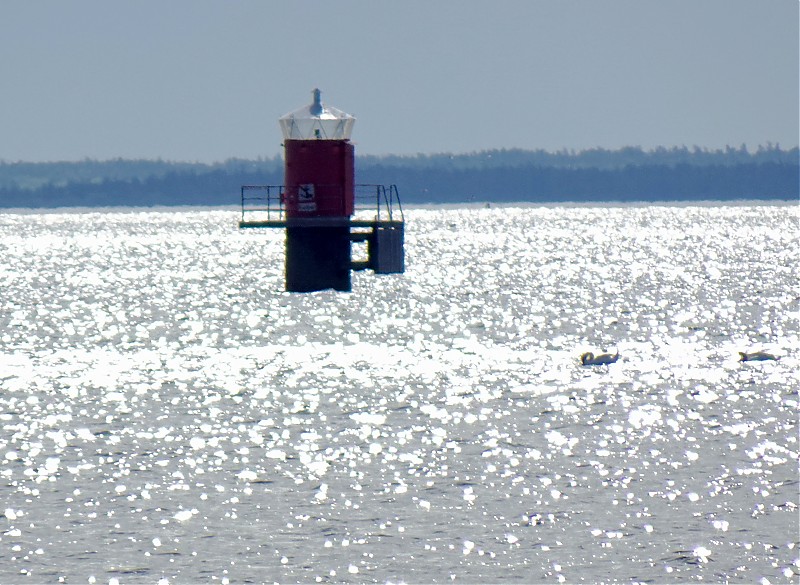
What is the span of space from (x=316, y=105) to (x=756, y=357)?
18.5 metres

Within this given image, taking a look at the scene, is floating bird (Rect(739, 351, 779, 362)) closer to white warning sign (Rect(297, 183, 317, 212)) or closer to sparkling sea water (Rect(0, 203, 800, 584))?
sparkling sea water (Rect(0, 203, 800, 584))

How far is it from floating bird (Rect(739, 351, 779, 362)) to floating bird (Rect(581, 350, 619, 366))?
107 inches

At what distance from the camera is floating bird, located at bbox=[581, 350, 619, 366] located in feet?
93.9

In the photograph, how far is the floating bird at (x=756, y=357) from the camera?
28.9 meters

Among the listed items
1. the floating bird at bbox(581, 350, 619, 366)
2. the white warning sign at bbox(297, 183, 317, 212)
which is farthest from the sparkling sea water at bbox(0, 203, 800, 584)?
the white warning sign at bbox(297, 183, 317, 212)

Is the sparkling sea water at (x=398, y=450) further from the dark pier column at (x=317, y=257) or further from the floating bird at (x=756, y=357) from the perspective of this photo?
the dark pier column at (x=317, y=257)

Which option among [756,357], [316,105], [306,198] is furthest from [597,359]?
[316,105]

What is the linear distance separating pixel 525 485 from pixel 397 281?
172 ft

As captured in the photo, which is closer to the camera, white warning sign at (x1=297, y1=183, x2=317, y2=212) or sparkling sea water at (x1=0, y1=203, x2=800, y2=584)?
sparkling sea water at (x1=0, y1=203, x2=800, y2=584)

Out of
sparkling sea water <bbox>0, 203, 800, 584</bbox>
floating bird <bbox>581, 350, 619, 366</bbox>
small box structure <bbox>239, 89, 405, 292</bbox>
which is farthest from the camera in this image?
small box structure <bbox>239, 89, 405, 292</bbox>

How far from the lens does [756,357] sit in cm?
2916

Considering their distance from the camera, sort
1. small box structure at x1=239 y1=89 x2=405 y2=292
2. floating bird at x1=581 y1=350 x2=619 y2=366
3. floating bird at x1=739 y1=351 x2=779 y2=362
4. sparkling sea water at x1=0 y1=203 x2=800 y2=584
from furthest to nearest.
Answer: small box structure at x1=239 y1=89 x2=405 y2=292 < floating bird at x1=739 y1=351 x2=779 y2=362 < floating bird at x1=581 y1=350 x2=619 y2=366 < sparkling sea water at x1=0 y1=203 x2=800 y2=584

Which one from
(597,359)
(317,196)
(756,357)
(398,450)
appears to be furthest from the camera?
(317,196)

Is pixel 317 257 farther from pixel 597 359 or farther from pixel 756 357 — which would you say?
pixel 756 357
